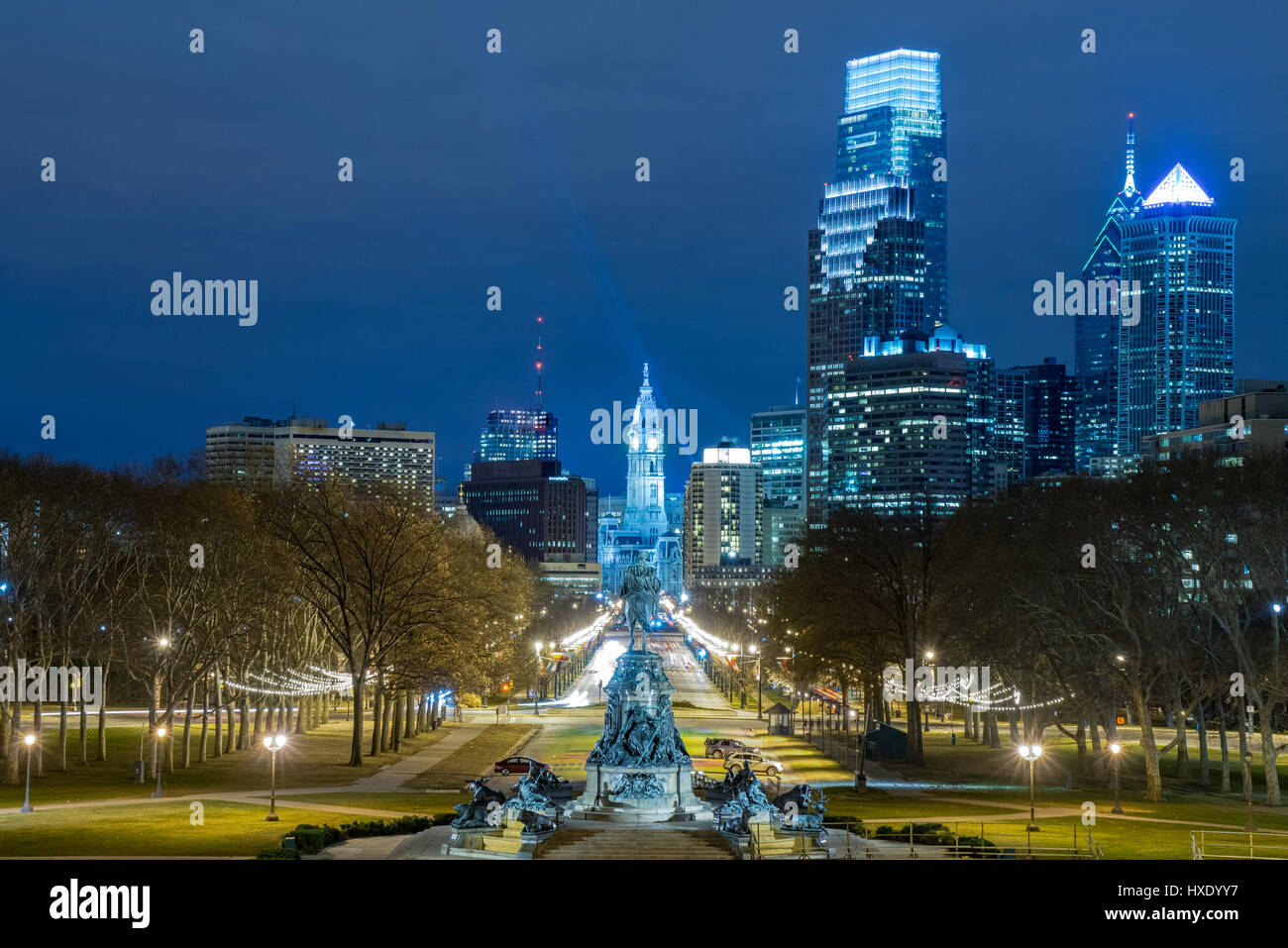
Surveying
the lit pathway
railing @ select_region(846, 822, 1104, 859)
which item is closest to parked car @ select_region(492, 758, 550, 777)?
the lit pathway

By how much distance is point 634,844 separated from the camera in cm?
3850

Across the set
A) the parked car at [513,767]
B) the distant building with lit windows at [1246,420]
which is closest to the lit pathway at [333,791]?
the parked car at [513,767]

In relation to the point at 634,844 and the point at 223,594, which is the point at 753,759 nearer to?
the point at 223,594

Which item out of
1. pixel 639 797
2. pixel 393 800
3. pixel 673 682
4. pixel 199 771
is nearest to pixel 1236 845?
pixel 639 797

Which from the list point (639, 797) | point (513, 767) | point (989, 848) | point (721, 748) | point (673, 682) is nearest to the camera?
point (989, 848)

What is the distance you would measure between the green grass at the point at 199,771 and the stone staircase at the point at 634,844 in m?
21.6

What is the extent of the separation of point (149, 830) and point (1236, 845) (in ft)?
104

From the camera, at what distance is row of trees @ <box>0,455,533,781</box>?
63.4m

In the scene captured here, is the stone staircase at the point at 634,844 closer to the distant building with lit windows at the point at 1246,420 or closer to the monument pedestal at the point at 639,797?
the monument pedestal at the point at 639,797

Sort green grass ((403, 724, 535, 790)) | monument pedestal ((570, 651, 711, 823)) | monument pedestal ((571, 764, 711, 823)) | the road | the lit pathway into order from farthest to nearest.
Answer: the road, green grass ((403, 724, 535, 790)), the lit pathway, monument pedestal ((570, 651, 711, 823)), monument pedestal ((571, 764, 711, 823))

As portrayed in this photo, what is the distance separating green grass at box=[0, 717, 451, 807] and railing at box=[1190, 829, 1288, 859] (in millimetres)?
33642

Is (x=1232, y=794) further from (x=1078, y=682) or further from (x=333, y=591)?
(x=333, y=591)

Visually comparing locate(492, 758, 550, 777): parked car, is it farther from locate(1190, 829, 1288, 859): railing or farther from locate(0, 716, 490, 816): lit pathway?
locate(1190, 829, 1288, 859): railing
